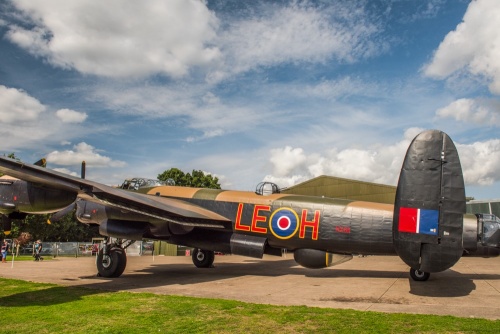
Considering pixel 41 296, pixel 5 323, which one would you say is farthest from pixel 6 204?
pixel 5 323

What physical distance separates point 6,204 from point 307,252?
37.7 ft

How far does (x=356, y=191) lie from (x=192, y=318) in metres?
37.7

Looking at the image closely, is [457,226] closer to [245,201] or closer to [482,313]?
[482,313]

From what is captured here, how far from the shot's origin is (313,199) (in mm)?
15102

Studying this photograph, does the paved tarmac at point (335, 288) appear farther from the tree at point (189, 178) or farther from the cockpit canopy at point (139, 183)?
the tree at point (189, 178)

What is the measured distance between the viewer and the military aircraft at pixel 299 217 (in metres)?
10.1

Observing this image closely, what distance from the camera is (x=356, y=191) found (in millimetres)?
43250

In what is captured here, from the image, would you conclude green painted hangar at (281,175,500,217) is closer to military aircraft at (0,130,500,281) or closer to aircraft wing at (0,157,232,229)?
military aircraft at (0,130,500,281)

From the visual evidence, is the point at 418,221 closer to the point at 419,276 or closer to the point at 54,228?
the point at 419,276

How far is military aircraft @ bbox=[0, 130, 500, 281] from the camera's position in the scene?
10.1 meters

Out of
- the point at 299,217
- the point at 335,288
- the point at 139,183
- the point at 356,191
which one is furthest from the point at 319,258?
the point at 356,191

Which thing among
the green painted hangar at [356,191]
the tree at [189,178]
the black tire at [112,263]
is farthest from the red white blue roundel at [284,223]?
the tree at [189,178]

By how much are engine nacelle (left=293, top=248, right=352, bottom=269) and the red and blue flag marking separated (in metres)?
4.40

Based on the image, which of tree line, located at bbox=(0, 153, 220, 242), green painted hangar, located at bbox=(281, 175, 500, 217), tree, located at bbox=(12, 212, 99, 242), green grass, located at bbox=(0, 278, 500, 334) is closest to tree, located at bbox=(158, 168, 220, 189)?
tree line, located at bbox=(0, 153, 220, 242)
